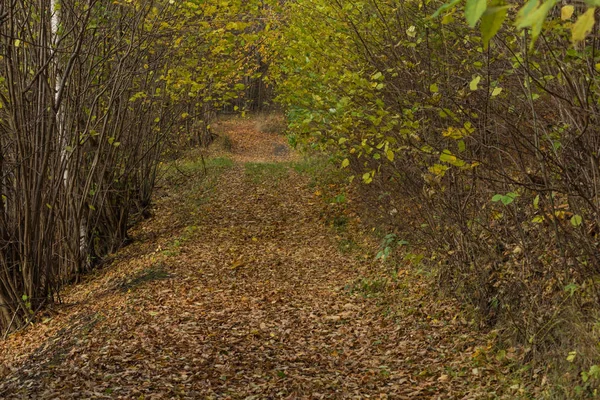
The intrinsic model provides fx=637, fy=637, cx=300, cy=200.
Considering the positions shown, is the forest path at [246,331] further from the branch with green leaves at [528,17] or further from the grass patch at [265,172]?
the grass patch at [265,172]

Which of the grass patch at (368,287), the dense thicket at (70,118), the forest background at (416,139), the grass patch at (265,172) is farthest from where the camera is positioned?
the grass patch at (265,172)

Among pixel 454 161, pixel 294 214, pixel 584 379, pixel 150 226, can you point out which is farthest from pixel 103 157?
pixel 584 379

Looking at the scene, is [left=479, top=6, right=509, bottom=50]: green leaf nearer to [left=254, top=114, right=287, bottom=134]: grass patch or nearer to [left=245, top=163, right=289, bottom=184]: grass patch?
[left=245, top=163, right=289, bottom=184]: grass patch

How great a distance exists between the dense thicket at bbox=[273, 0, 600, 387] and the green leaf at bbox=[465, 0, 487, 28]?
198 centimetres

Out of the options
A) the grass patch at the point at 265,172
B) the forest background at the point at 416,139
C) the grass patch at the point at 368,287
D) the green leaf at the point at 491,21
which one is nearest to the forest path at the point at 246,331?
the grass patch at the point at 368,287

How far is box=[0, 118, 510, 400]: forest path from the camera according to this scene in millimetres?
5633

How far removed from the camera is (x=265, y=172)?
18500 mm

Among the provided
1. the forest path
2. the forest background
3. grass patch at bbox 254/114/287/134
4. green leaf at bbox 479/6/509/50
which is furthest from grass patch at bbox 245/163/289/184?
green leaf at bbox 479/6/509/50

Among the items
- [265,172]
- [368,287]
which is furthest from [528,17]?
[265,172]

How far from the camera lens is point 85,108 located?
10117 millimetres

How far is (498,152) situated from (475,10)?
13.6ft

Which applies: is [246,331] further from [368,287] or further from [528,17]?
[528,17]

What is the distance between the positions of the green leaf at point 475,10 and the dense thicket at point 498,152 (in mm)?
1979

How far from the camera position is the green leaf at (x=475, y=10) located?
148cm
